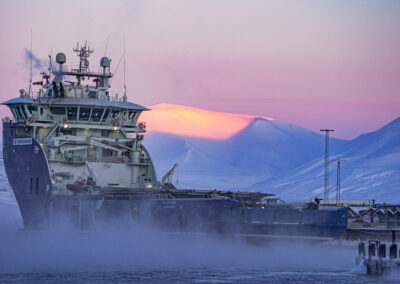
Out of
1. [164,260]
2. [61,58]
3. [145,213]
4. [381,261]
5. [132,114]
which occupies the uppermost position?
[61,58]

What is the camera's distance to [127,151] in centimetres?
5881

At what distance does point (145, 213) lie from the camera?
51344 millimetres

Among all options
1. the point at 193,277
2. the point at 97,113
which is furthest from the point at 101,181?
the point at 193,277

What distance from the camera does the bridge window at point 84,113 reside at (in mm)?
57438

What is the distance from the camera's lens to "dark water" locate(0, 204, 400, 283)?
40.6m

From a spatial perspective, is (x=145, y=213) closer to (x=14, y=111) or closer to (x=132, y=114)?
(x=132, y=114)

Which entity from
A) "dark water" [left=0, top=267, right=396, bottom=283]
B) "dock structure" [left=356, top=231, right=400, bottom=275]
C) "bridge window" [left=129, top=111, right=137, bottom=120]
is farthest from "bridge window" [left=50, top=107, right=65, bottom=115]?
"dock structure" [left=356, top=231, right=400, bottom=275]

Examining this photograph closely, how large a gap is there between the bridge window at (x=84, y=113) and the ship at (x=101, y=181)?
0.23 feet

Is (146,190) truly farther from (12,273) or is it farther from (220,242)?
(12,273)

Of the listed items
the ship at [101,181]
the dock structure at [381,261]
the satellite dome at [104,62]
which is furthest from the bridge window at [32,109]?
the dock structure at [381,261]

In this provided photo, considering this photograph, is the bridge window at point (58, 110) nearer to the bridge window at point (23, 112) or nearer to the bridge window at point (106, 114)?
the bridge window at point (23, 112)

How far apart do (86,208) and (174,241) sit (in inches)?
276

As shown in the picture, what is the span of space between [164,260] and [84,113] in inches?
584

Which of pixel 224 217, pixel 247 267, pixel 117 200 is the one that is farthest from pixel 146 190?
pixel 247 267
